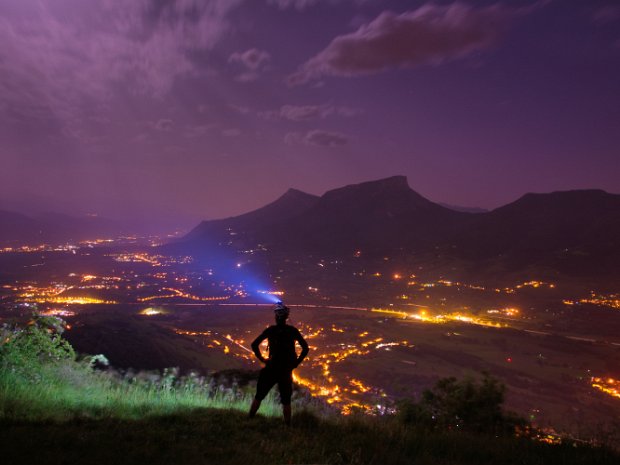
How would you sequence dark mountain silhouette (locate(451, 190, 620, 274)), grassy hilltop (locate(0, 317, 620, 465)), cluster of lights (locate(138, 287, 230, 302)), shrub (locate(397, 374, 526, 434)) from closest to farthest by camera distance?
1. grassy hilltop (locate(0, 317, 620, 465))
2. shrub (locate(397, 374, 526, 434))
3. cluster of lights (locate(138, 287, 230, 302))
4. dark mountain silhouette (locate(451, 190, 620, 274))

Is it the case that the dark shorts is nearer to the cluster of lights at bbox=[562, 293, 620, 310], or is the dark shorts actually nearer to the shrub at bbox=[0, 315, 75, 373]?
the shrub at bbox=[0, 315, 75, 373]

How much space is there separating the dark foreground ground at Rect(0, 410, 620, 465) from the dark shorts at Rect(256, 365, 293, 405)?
53cm

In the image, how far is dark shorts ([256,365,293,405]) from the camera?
25.2ft

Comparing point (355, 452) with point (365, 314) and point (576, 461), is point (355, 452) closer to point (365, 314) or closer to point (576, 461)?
point (576, 461)

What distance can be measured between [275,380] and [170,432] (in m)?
2.33

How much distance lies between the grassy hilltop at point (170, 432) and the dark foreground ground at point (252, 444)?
0.7 inches

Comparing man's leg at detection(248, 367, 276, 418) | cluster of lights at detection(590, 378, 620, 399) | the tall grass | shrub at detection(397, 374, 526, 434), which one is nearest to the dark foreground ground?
man's leg at detection(248, 367, 276, 418)

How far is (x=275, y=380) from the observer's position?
25.8ft

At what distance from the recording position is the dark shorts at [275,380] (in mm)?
7684

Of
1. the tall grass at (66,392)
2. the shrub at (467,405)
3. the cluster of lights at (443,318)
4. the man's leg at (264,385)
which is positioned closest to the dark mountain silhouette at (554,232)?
the cluster of lights at (443,318)

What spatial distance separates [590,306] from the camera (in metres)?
85.6

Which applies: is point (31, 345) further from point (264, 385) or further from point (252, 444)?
point (252, 444)

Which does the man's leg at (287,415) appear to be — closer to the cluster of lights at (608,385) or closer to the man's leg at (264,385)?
the man's leg at (264,385)

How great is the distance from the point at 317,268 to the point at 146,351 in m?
126
